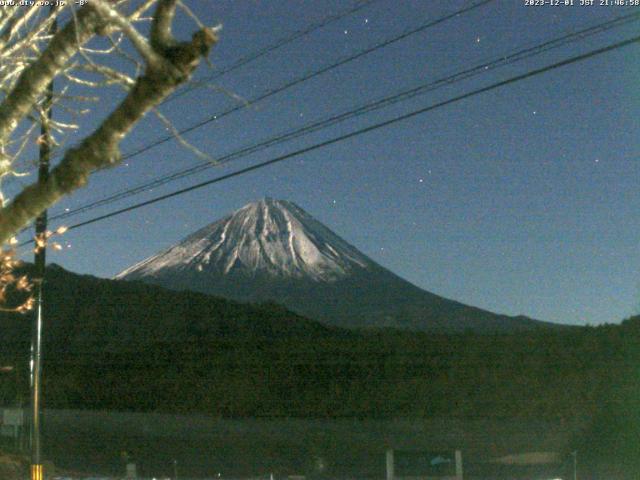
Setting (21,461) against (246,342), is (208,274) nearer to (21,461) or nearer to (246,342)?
(246,342)

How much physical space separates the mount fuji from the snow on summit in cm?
15

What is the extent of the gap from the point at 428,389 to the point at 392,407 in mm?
1644

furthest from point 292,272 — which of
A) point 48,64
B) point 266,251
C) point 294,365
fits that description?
point 48,64

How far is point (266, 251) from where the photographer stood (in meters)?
142

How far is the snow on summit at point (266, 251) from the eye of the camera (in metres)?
133

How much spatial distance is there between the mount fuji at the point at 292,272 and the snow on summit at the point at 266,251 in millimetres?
146

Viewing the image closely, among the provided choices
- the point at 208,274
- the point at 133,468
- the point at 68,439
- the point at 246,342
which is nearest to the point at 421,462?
the point at 133,468

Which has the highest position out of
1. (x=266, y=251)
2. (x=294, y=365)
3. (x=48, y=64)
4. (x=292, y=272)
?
(x=266, y=251)

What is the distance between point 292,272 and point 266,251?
419 inches

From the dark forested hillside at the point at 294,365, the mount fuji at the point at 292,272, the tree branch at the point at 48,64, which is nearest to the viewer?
the tree branch at the point at 48,64

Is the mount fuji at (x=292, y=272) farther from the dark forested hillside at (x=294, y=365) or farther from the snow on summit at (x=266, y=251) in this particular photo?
the dark forested hillside at (x=294, y=365)

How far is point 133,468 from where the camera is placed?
2197cm

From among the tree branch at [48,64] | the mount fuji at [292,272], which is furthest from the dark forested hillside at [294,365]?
the mount fuji at [292,272]

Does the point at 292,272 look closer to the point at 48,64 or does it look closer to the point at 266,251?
the point at 266,251
